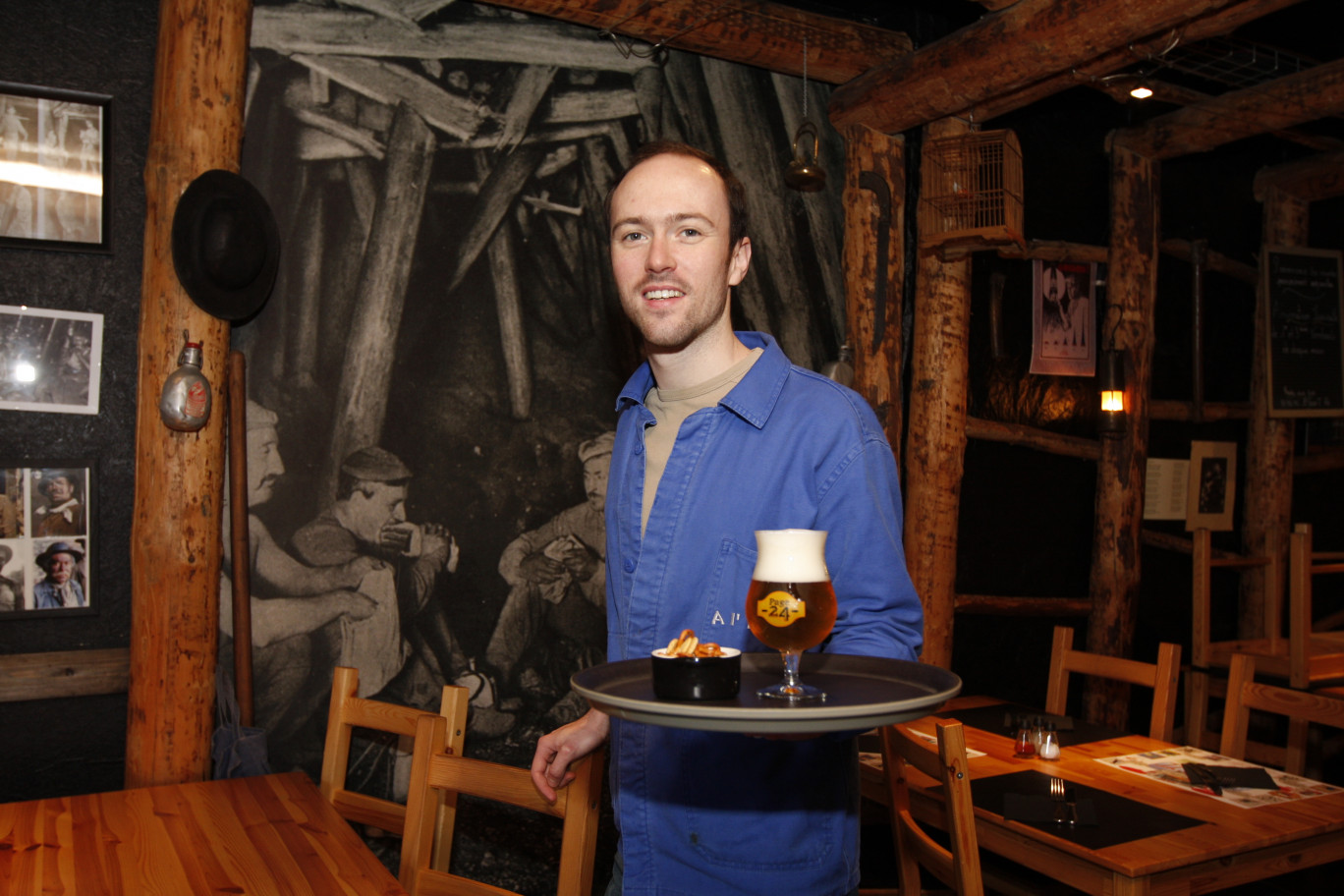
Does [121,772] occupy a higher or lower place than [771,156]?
lower

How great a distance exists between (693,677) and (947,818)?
4.29 ft

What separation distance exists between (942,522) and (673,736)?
3012 mm

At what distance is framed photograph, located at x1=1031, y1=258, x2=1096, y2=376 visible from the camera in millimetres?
5109

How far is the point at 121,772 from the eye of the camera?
120 inches

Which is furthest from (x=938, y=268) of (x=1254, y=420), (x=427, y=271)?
(x=1254, y=420)

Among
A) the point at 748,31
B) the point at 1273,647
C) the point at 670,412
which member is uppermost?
the point at 748,31

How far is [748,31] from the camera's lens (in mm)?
3844

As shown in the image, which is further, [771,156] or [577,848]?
[771,156]

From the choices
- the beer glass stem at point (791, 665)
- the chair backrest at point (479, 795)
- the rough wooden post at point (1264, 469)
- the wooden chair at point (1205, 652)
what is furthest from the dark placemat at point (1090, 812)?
the rough wooden post at point (1264, 469)

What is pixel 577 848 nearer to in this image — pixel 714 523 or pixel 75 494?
pixel 714 523

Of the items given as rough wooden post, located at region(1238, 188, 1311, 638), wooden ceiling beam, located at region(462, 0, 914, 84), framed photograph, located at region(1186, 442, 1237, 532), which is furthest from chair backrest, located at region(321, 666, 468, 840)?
rough wooden post, located at region(1238, 188, 1311, 638)

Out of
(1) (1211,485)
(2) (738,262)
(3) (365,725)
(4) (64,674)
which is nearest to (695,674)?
(2) (738,262)

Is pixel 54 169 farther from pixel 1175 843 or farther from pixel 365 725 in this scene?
pixel 1175 843

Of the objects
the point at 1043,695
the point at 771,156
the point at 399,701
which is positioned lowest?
the point at 1043,695
